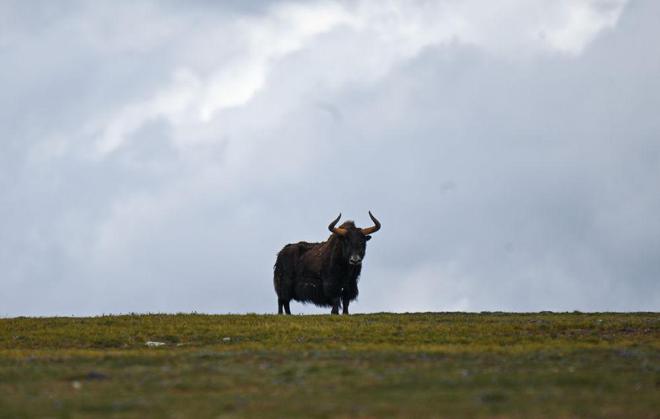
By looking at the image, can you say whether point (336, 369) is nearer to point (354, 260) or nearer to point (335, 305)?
point (354, 260)

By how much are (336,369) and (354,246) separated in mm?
20667

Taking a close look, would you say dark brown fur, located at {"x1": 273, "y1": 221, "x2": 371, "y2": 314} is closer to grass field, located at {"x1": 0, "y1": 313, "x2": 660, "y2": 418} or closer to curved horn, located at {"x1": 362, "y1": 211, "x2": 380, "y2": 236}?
curved horn, located at {"x1": 362, "y1": 211, "x2": 380, "y2": 236}

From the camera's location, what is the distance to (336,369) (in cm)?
2094

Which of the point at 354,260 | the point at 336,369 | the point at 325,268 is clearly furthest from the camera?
the point at 325,268

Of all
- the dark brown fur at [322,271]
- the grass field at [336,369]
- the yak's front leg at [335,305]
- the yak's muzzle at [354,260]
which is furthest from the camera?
the dark brown fur at [322,271]

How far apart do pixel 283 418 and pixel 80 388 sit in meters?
4.88

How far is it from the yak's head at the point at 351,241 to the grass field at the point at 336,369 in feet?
27.7

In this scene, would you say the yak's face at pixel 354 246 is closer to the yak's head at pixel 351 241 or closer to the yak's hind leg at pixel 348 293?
the yak's head at pixel 351 241

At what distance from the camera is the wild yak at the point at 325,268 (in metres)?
41.8

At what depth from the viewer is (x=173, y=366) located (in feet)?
72.4

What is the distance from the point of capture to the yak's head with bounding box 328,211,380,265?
4141 centimetres

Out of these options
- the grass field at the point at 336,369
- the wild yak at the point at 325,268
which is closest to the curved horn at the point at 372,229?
the wild yak at the point at 325,268

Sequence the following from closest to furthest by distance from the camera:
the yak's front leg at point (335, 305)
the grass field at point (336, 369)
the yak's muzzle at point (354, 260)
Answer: the grass field at point (336, 369)
the yak's muzzle at point (354, 260)
the yak's front leg at point (335, 305)

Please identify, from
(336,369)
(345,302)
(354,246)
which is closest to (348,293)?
(345,302)
